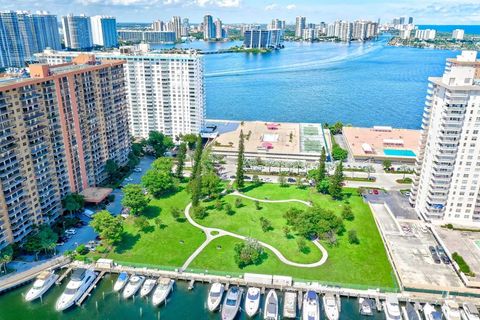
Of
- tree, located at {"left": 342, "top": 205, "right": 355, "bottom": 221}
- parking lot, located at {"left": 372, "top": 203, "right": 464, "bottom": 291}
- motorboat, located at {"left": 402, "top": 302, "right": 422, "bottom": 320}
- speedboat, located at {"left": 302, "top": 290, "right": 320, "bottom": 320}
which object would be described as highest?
tree, located at {"left": 342, "top": 205, "right": 355, "bottom": 221}

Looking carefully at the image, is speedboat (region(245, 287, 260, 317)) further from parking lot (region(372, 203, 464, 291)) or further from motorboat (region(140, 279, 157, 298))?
parking lot (region(372, 203, 464, 291))

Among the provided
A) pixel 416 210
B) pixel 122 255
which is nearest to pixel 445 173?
pixel 416 210

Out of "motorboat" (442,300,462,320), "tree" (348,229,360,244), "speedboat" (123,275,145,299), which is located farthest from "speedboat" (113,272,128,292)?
"motorboat" (442,300,462,320)

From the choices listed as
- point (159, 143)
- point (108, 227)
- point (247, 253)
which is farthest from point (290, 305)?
point (159, 143)

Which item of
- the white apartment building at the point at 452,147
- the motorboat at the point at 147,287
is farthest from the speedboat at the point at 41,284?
the white apartment building at the point at 452,147

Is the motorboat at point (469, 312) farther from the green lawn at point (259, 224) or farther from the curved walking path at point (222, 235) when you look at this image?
the green lawn at point (259, 224)
